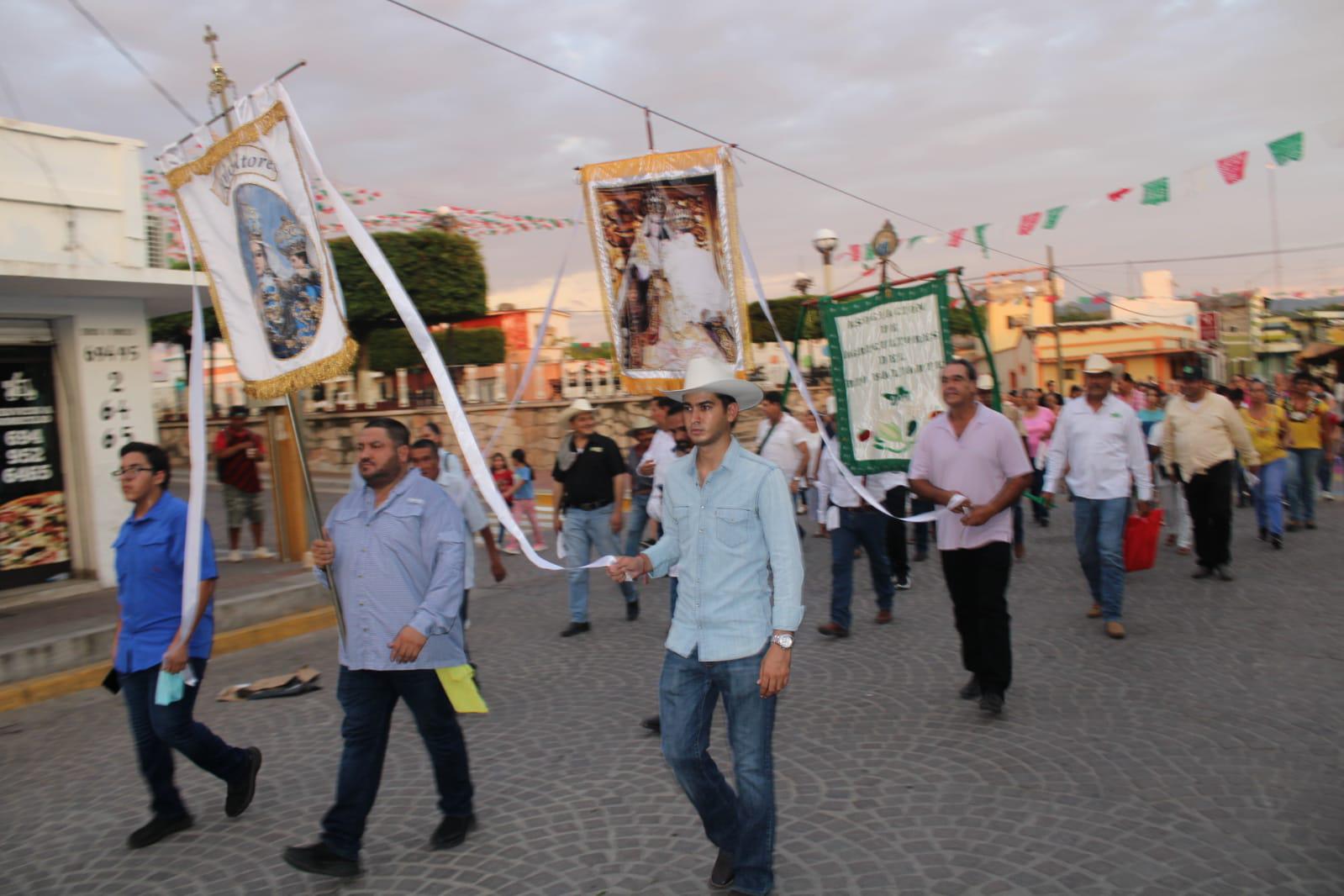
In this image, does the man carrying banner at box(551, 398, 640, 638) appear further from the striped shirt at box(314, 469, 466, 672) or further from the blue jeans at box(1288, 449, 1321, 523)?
the blue jeans at box(1288, 449, 1321, 523)

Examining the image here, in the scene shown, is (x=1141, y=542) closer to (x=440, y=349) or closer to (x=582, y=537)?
(x=582, y=537)

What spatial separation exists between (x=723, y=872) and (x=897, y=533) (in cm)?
534

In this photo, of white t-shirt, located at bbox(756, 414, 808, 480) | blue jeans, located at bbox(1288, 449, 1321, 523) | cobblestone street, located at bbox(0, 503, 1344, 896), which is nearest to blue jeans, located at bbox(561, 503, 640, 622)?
cobblestone street, located at bbox(0, 503, 1344, 896)

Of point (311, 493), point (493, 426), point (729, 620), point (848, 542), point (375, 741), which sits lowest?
point (375, 741)

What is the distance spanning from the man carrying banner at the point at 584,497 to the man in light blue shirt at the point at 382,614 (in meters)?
3.84

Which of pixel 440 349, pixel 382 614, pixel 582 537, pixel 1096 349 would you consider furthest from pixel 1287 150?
pixel 1096 349

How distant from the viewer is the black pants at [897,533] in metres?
8.34

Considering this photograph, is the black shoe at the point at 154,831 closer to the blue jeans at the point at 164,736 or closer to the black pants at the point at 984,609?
the blue jeans at the point at 164,736

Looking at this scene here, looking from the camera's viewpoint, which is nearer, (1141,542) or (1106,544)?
(1106,544)

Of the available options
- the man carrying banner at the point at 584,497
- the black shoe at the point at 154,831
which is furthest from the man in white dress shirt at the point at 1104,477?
the black shoe at the point at 154,831

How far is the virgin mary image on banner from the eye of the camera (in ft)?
13.2

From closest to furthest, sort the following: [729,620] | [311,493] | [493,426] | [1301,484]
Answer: [729,620] < [311,493] < [1301,484] < [493,426]

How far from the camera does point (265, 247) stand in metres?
4.10

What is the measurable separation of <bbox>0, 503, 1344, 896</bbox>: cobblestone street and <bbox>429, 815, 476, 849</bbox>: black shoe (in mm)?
60
